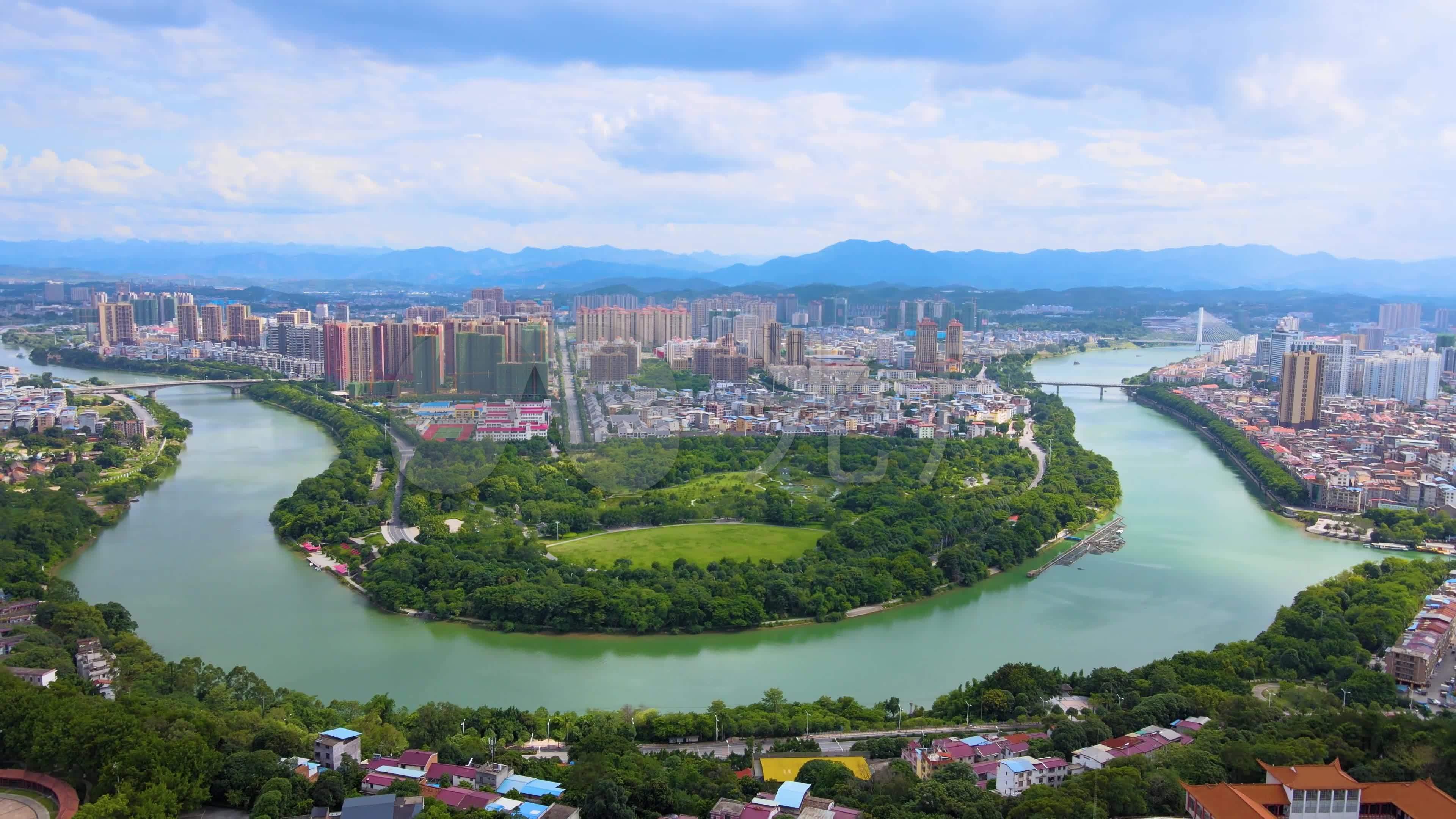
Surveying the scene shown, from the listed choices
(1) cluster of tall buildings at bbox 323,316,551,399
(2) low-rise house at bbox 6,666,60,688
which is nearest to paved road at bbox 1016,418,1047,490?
(1) cluster of tall buildings at bbox 323,316,551,399

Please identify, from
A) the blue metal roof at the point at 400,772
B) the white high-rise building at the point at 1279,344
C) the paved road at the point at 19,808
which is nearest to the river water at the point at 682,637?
the blue metal roof at the point at 400,772

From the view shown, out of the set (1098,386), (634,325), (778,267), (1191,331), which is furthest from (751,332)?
(778,267)

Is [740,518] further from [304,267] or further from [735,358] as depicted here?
[304,267]

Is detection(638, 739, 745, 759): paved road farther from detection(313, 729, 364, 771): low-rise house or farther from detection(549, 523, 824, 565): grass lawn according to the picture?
detection(549, 523, 824, 565): grass lawn

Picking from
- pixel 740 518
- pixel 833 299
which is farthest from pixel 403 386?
pixel 833 299

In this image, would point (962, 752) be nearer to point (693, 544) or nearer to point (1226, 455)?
point (693, 544)

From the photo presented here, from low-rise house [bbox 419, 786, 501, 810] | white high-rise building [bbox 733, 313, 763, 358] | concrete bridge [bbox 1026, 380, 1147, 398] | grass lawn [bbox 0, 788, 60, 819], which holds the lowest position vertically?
grass lawn [bbox 0, 788, 60, 819]

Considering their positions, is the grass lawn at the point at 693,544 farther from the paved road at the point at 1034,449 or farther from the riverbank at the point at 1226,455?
the riverbank at the point at 1226,455
